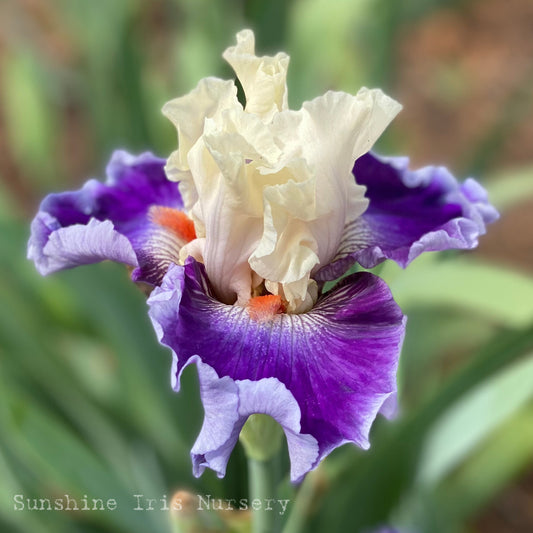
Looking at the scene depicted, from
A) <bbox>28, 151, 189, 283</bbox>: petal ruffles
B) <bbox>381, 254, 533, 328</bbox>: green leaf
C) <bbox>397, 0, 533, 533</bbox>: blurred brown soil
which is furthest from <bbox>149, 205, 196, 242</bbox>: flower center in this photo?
<bbox>397, 0, 533, 533</bbox>: blurred brown soil

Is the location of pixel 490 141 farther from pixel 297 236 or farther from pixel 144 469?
pixel 297 236

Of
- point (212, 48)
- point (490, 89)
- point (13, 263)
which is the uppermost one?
point (212, 48)

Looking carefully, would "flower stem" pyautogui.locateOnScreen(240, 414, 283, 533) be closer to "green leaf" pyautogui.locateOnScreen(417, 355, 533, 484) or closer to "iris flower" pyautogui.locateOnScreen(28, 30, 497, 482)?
"iris flower" pyautogui.locateOnScreen(28, 30, 497, 482)

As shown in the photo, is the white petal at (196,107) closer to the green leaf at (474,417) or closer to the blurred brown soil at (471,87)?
the green leaf at (474,417)

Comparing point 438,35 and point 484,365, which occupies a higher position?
point 484,365

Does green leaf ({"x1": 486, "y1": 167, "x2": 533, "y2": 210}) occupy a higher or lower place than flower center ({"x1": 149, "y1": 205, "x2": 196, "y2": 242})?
lower

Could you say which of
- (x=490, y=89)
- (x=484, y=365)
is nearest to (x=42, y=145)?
(x=484, y=365)

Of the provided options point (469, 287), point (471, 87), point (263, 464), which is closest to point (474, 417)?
point (469, 287)
